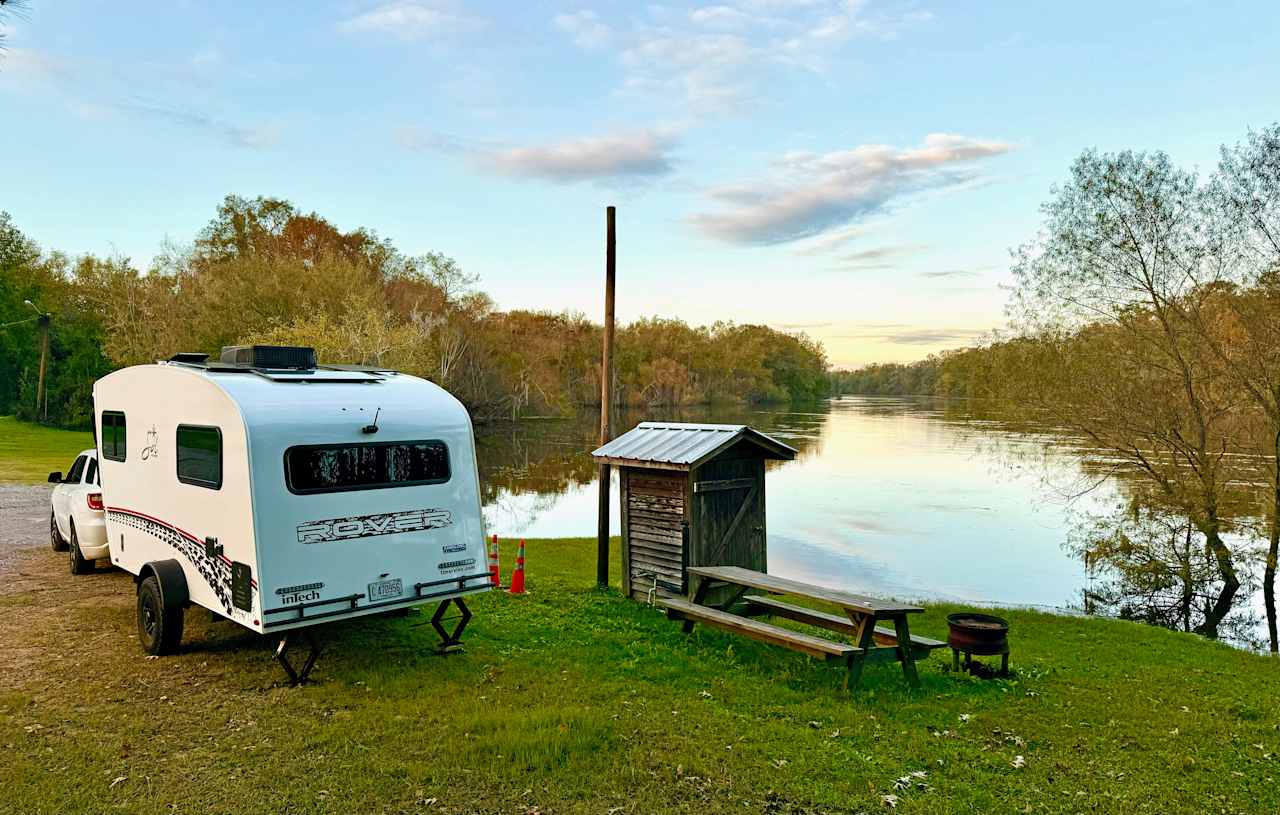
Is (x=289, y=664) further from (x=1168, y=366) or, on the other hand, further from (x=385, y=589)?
(x=1168, y=366)

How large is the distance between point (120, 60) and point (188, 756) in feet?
63.2

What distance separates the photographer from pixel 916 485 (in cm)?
3278

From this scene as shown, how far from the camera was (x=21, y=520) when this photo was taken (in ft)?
Answer: 53.8

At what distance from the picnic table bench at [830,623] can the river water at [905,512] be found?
7.37 meters

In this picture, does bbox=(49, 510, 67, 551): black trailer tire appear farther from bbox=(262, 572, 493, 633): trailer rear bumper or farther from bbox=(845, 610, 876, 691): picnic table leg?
bbox=(845, 610, 876, 691): picnic table leg

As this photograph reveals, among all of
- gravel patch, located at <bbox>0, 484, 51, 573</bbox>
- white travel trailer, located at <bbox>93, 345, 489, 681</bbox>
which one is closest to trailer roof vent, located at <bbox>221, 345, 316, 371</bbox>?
white travel trailer, located at <bbox>93, 345, 489, 681</bbox>

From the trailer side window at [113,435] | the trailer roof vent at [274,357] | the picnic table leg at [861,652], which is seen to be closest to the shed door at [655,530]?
the picnic table leg at [861,652]

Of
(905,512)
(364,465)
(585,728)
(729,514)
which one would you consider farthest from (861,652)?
(905,512)

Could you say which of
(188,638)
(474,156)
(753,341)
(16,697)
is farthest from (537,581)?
(753,341)

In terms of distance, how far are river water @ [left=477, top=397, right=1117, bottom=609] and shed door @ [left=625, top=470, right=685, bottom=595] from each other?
652cm

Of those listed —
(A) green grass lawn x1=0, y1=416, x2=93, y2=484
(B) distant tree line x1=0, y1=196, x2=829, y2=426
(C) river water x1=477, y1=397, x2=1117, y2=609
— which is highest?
(B) distant tree line x1=0, y1=196, x2=829, y2=426

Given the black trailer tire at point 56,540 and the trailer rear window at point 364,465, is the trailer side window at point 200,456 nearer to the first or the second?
the trailer rear window at point 364,465

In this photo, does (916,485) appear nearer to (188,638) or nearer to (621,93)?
(621,93)

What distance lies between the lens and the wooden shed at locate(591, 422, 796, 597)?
1034cm
